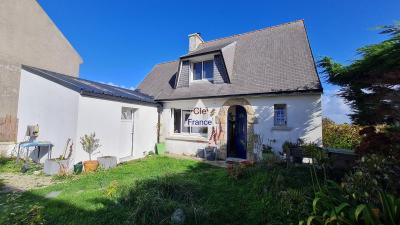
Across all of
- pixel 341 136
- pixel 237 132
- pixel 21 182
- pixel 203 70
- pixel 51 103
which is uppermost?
pixel 203 70

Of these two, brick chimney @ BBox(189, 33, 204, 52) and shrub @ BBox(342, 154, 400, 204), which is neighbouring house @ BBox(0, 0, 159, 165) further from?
shrub @ BBox(342, 154, 400, 204)

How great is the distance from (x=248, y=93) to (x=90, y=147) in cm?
771

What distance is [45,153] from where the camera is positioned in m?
9.41

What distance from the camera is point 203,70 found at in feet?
43.5

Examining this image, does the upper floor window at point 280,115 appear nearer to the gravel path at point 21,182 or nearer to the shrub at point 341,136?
the shrub at point 341,136

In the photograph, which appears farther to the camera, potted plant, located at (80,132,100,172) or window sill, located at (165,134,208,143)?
window sill, located at (165,134,208,143)

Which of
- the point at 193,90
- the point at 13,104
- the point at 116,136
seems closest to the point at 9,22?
the point at 13,104

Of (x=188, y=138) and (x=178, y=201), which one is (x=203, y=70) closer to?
(x=188, y=138)

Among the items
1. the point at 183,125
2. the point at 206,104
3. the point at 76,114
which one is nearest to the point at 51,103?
the point at 76,114

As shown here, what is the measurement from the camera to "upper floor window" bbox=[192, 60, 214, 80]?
42.8 ft

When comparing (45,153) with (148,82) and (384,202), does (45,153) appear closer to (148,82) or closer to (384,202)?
(148,82)

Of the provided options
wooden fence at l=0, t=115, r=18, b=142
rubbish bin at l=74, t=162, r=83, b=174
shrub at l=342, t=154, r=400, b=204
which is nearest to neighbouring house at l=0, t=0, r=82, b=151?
wooden fence at l=0, t=115, r=18, b=142

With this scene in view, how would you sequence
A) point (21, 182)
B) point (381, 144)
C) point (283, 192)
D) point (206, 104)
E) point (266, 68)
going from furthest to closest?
point (206, 104), point (266, 68), point (21, 182), point (283, 192), point (381, 144)

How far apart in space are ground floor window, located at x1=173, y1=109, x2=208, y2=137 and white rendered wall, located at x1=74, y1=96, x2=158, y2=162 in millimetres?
1342
